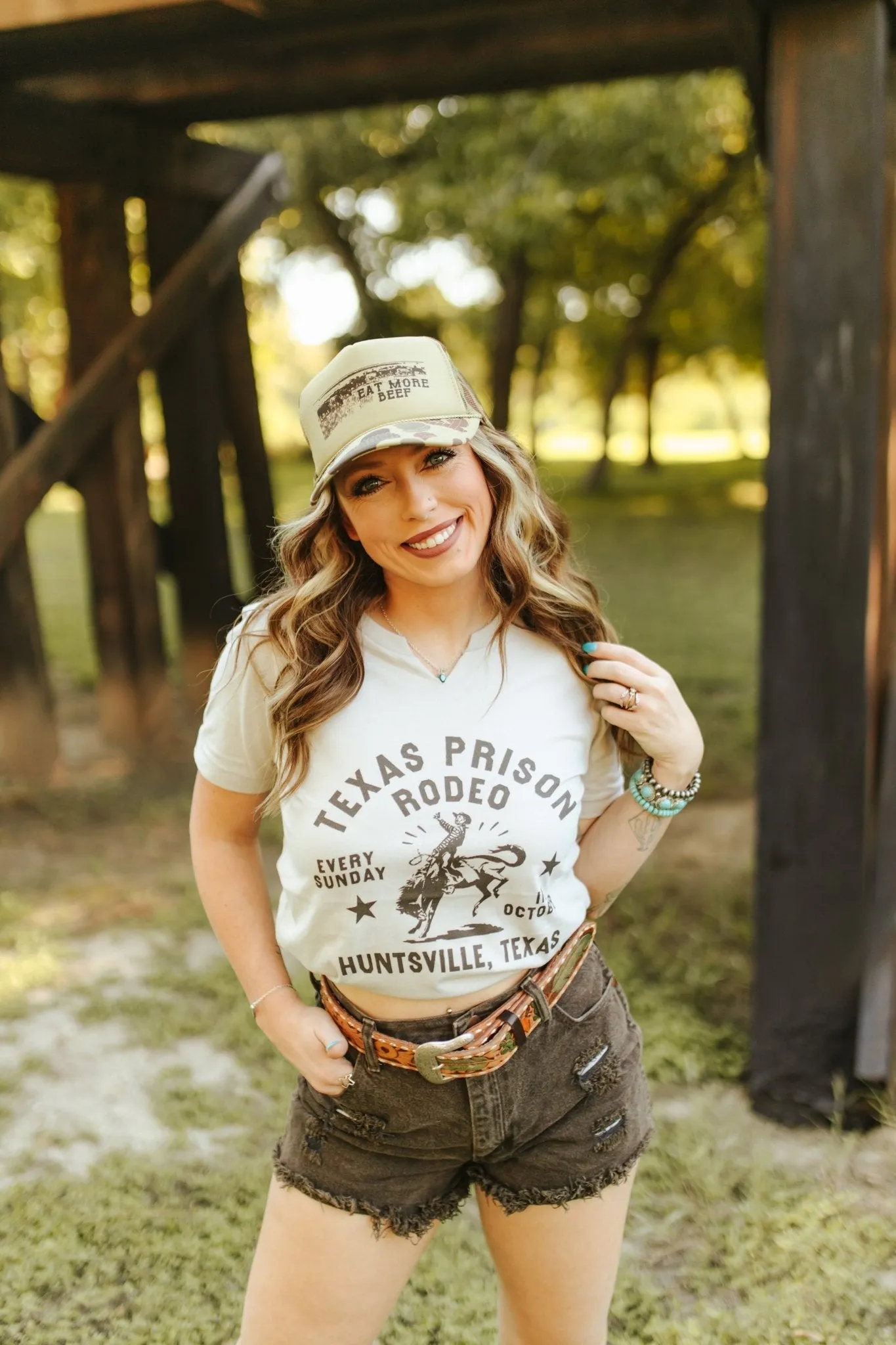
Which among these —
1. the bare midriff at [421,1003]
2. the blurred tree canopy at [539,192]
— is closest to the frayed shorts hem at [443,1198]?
the bare midriff at [421,1003]

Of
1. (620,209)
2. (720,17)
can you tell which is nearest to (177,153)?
(720,17)

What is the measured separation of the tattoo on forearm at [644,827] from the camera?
1.90 metres

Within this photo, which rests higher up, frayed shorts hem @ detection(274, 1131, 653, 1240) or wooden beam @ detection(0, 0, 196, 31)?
wooden beam @ detection(0, 0, 196, 31)

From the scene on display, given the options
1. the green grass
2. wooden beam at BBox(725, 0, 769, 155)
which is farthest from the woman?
wooden beam at BBox(725, 0, 769, 155)

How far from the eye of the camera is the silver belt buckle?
5.46 ft

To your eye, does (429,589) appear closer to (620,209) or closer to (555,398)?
(620,209)

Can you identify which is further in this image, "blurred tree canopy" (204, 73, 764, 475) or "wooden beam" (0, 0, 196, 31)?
"blurred tree canopy" (204, 73, 764, 475)

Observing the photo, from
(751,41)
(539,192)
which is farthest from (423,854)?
(539,192)

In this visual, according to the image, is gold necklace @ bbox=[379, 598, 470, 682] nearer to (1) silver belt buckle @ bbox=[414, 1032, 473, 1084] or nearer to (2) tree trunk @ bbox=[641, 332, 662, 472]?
(1) silver belt buckle @ bbox=[414, 1032, 473, 1084]

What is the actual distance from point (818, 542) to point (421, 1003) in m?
1.91

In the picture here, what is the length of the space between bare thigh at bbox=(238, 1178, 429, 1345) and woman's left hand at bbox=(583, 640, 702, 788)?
780 mm

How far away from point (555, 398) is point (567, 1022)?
50243 mm

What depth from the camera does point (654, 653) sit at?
9094 millimetres

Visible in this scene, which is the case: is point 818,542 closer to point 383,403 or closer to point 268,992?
point 383,403
